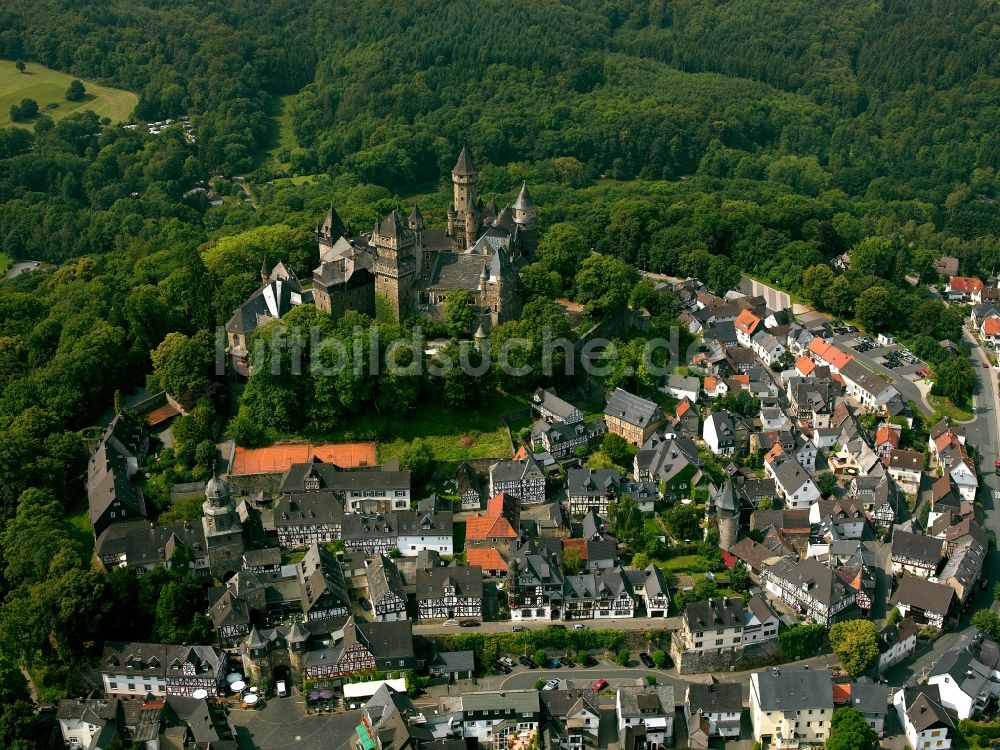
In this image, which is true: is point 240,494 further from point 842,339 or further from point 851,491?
point 842,339

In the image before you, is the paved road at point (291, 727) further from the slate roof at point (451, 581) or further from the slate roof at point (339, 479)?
the slate roof at point (339, 479)

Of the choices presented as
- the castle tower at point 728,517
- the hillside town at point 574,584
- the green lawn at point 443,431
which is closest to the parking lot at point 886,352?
the hillside town at point 574,584

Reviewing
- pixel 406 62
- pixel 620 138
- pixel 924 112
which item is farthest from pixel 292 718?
pixel 924 112

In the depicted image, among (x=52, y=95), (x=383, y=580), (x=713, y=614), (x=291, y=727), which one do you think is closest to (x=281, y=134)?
(x=52, y=95)

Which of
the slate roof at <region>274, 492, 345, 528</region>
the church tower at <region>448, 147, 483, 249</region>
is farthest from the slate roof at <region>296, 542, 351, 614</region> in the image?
the church tower at <region>448, 147, 483, 249</region>

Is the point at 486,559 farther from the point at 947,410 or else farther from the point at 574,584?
the point at 947,410

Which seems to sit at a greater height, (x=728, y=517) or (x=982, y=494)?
(x=728, y=517)

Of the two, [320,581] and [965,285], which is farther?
[965,285]
